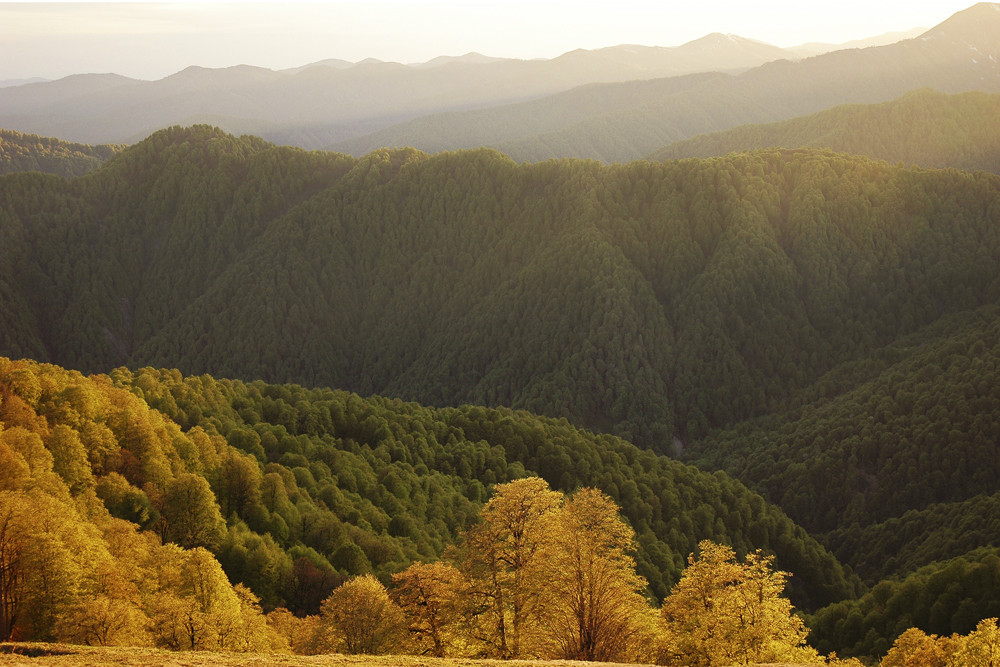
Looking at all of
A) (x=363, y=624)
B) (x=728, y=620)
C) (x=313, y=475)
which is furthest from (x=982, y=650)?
(x=313, y=475)

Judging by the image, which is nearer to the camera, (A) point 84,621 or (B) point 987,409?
(A) point 84,621

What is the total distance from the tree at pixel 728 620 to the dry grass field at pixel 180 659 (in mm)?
8999

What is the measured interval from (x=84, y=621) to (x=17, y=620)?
20.2ft

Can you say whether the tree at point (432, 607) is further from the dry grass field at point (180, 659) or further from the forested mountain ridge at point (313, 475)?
the forested mountain ridge at point (313, 475)

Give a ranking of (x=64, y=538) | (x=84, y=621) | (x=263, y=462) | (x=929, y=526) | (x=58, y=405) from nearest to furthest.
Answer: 1. (x=84, y=621)
2. (x=64, y=538)
3. (x=58, y=405)
4. (x=263, y=462)
5. (x=929, y=526)

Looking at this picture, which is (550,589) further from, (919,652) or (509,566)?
(919,652)

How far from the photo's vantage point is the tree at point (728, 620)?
53.9m

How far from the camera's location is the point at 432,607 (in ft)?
178

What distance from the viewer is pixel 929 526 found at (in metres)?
150

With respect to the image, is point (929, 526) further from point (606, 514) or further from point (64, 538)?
point (64, 538)

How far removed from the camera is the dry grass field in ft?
134

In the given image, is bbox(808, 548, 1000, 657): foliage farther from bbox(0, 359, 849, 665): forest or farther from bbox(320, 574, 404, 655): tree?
bbox(320, 574, 404, 655): tree

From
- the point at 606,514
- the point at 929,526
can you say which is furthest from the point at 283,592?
the point at 929,526

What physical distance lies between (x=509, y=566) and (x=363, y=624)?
33.9 feet
